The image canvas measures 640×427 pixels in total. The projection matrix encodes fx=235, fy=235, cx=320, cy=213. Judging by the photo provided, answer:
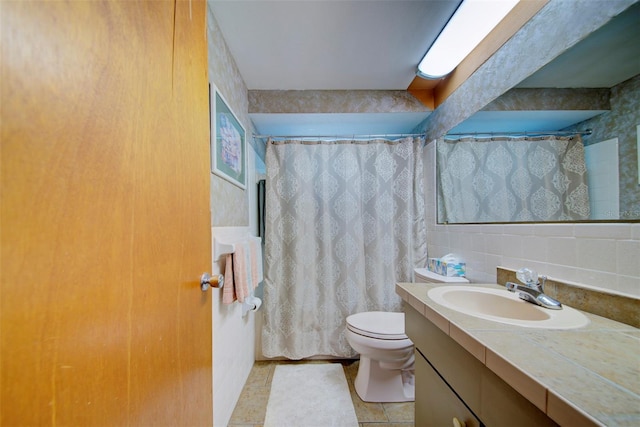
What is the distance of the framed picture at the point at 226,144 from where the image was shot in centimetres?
115

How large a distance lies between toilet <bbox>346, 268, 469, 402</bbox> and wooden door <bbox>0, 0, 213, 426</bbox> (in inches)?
41.7

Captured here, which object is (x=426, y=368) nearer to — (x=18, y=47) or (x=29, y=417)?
(x=29, y=417)

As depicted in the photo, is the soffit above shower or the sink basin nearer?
the sink basin

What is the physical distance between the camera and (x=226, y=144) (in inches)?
51.6

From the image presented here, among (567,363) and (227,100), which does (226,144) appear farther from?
(567,363)

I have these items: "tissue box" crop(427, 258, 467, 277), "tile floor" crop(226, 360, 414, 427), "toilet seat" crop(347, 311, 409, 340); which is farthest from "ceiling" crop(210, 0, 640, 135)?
"tile floor" crop(226, 360, 414, 427)

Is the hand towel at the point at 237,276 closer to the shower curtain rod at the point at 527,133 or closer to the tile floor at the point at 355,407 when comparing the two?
the tile floor at the point at 355,407

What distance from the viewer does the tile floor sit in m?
1.31

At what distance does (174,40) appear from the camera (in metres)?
0.57

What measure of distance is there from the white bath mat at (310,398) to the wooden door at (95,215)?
979 millimetres

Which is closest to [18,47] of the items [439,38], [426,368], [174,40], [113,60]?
[113,60]

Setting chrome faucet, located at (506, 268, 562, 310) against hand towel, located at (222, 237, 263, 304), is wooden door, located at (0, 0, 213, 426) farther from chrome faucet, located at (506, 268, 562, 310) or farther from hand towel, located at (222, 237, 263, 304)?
chrome faucet, located at (506, 268, 562, 310)

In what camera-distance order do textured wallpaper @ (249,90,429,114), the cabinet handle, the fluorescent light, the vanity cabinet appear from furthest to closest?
textured wallpaper @ (249,90,429,114), the fluorescent light, the cabinet handle, the vanity cabinet

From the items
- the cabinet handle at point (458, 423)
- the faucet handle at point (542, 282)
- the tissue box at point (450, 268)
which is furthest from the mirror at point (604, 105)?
the cabinet handle at point (458, 423)
